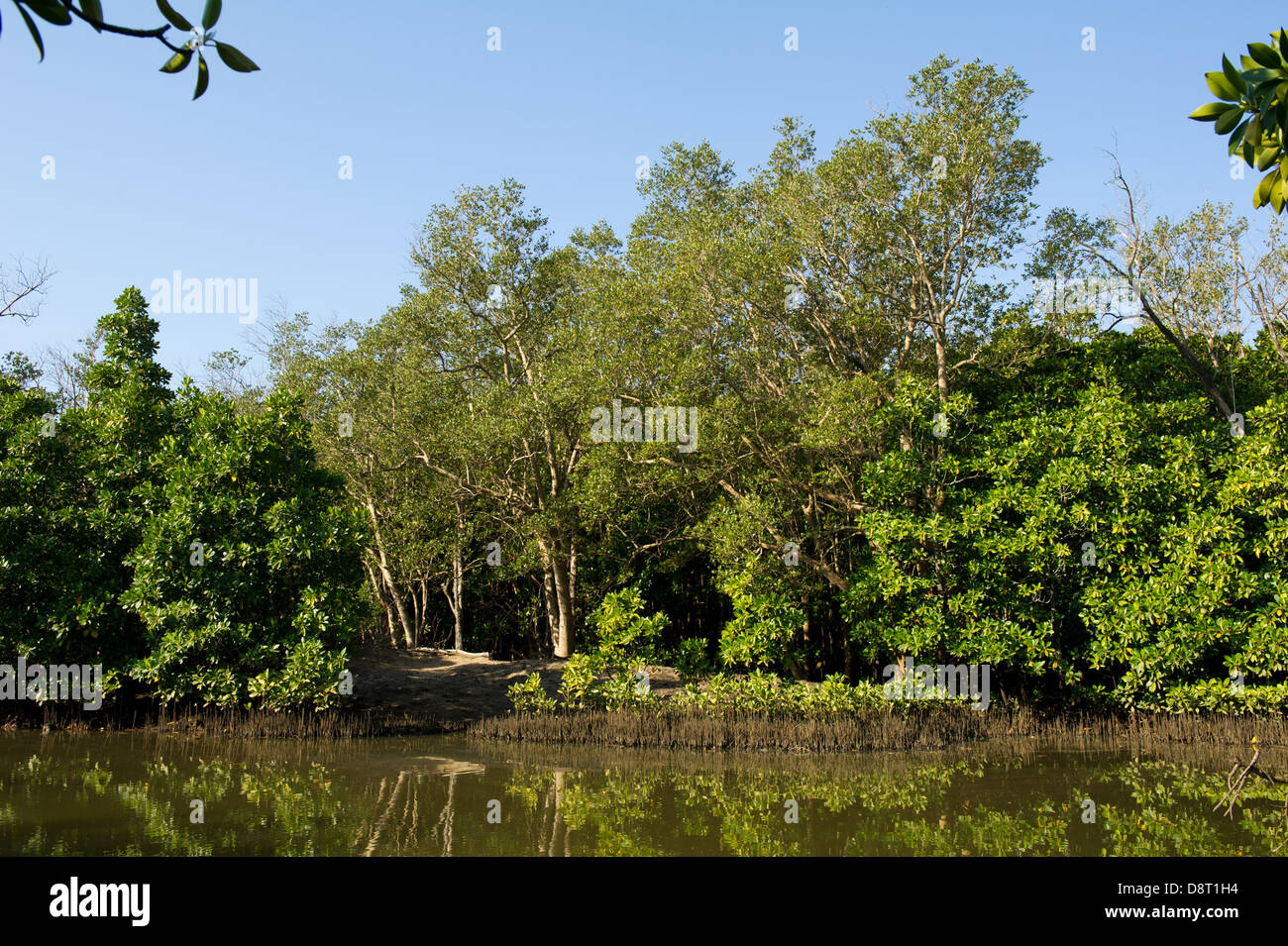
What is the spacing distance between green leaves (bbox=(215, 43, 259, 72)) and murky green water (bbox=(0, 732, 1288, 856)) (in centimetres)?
688

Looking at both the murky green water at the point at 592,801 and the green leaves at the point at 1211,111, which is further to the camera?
the murky green water at the point at 592,801

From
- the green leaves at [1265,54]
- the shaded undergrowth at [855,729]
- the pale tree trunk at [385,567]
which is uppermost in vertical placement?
the green leaves at [1265,54]

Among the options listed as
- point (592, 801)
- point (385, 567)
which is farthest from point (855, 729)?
point (385, 567)

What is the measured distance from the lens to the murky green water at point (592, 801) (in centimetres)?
812

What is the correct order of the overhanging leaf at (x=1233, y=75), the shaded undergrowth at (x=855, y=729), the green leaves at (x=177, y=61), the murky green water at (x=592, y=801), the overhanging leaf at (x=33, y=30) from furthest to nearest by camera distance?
the shaded undergrowth at (x=855, y=729) < the murky green water at (x=592, y=801) < the overhanging leaf at (x=1233, y=75) < the green leaves at (x=177, y=61) < the overhanging leaf at (x=33, y=30)

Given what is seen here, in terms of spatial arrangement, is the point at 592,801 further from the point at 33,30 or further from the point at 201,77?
the point at 33,30

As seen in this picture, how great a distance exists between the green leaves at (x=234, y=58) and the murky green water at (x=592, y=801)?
6884 millimetres

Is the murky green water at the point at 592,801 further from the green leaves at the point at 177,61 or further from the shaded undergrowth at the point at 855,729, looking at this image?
the green leaves at the point at 177,61

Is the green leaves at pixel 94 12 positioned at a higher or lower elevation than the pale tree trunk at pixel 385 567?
higher

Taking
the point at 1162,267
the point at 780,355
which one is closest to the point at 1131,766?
the point at 780,355

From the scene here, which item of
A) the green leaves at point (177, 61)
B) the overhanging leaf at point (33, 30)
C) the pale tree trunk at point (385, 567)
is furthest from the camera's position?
the pale tree trunk at point (385, 567)

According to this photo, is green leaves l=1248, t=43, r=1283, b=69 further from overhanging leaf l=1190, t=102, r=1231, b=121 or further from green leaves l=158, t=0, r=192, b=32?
green leaves l=158, t=0, r=192, b=32

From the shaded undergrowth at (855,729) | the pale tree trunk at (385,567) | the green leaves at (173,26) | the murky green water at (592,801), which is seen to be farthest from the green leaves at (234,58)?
the pale tree trunk at (385,567)

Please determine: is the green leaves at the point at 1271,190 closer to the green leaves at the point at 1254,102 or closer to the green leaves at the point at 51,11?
the green leaves at the point at 1254,102
